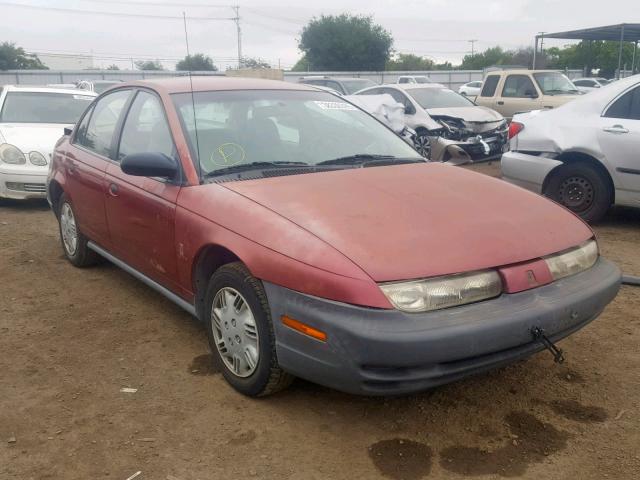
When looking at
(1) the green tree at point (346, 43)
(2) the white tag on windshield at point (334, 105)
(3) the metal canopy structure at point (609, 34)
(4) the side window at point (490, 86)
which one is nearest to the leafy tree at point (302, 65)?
(1) the green tree at point (346, 43)

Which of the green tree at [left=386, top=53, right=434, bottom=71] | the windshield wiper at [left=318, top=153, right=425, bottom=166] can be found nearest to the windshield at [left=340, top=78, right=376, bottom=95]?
the windshield wiper at [left=318, top=153, right=425, bottom=166]

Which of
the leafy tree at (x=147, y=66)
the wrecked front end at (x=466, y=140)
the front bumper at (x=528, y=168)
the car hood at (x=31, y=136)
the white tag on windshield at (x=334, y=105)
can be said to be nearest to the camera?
the white tag on windshield at (x=334, y=105)

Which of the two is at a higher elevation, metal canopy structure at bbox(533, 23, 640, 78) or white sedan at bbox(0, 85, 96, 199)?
metal canopy structure at bbox(533, 23, 640, 78)

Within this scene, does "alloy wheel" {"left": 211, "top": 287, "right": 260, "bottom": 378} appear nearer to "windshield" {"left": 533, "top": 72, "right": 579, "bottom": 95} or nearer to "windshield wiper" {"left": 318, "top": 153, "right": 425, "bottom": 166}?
"windshield wiper" {"left": 318, "top": 153, "right": 425, "bottom": 166}

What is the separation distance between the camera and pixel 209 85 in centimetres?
397

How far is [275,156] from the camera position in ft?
11.8

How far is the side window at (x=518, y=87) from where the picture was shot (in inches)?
538

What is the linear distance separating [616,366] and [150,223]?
2.69m

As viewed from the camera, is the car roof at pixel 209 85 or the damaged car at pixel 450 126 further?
the damaged car at pixel 450 126

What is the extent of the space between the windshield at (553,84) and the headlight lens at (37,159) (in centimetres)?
1029

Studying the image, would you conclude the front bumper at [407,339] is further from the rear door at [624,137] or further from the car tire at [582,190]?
the car tire at [582,190]

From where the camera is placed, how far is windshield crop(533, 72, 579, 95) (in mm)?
13508

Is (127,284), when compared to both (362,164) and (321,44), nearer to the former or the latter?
(362,164)

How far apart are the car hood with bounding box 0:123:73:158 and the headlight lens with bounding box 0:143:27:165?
0.06 m
